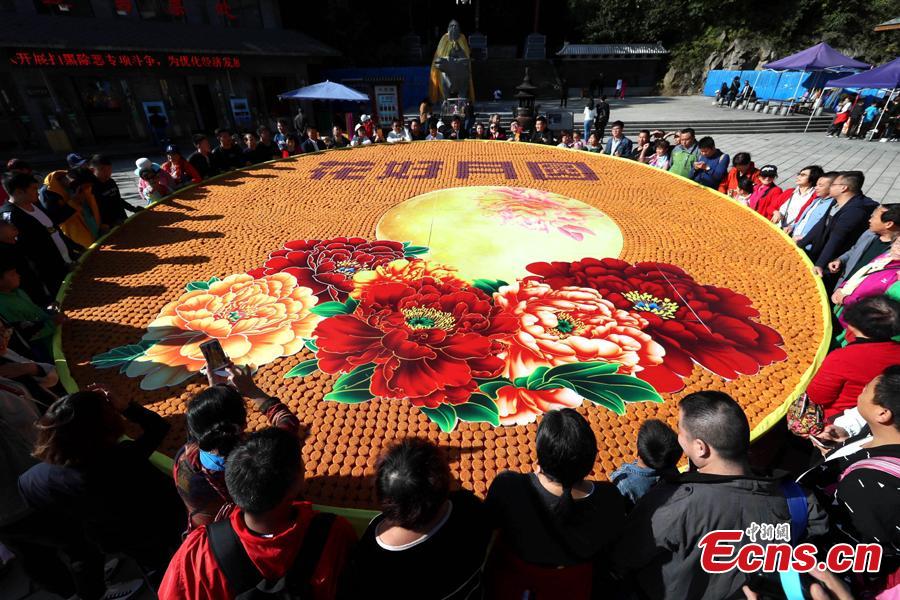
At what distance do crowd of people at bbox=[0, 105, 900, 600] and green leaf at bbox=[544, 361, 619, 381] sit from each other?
2.58ft

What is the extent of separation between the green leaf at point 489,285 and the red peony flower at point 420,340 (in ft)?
0.19

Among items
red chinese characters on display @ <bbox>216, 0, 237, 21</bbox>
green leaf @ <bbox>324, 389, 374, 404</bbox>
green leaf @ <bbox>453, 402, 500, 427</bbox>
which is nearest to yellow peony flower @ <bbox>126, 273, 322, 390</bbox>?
green leaf @ <bbox>324, 389, 374, 404</bbox>

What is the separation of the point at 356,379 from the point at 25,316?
218 centimetres

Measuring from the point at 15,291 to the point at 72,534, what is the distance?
1.69 m

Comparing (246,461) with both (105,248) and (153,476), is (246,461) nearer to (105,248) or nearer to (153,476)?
(153,476)

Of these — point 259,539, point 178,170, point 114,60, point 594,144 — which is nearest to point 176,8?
point 114,60

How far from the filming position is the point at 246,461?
4.08 feet

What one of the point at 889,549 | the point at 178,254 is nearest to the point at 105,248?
the point at 178,254

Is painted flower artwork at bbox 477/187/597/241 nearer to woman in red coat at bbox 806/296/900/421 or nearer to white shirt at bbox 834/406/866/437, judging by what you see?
woman in red coat at bbox 806/296/900/421

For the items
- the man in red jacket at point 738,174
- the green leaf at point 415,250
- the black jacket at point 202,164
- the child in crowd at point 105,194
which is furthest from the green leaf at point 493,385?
the black jacket at point 202,164

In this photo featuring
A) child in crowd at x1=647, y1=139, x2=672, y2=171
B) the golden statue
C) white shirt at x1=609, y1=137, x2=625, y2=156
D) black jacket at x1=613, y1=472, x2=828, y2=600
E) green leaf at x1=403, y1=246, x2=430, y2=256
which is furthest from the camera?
the golden statue

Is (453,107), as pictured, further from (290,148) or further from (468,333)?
(468,333)

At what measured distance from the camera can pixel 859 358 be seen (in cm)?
204

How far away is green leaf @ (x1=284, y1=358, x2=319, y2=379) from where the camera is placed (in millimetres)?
2586
